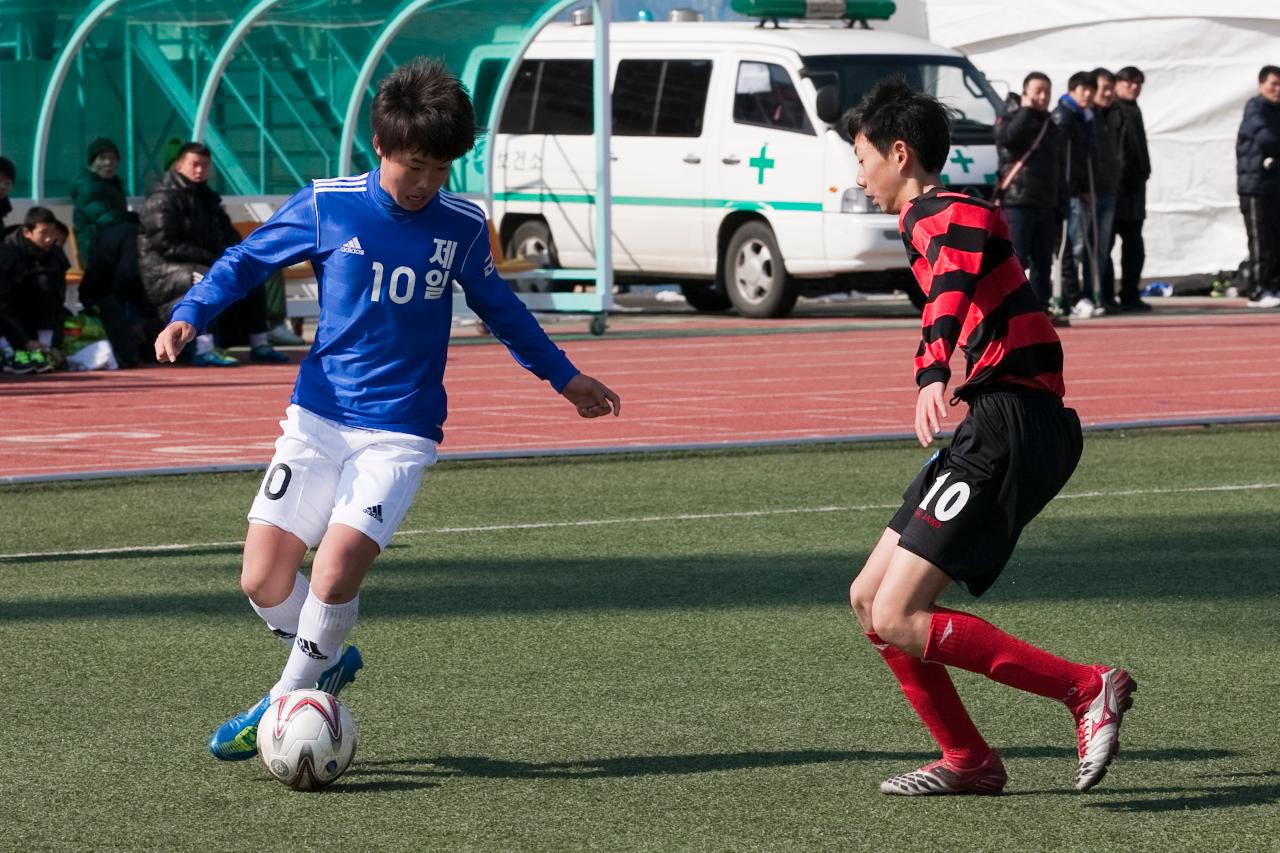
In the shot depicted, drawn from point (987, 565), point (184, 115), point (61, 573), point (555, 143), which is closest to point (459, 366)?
point (184, 115)

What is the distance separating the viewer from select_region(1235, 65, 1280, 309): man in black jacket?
21.3 m

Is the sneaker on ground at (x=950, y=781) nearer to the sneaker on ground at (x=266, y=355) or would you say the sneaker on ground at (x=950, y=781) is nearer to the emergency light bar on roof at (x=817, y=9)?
the sneaker on ground at (x=266, y=355)

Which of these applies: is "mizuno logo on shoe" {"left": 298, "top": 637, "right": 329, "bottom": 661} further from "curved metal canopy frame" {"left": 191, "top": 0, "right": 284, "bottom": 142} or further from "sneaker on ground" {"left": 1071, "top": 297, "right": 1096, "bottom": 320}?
"sneaker on ground" {"left": 1071, "top": 297, "right": 1096, "bottom": 320}

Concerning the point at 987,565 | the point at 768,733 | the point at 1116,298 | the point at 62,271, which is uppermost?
the point at 987,565

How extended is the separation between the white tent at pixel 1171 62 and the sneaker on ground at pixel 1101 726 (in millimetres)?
20263

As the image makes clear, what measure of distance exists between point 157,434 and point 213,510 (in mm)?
2699

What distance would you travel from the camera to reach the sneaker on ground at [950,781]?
498cm

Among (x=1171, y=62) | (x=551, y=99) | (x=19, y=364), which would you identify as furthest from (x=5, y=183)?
(x=1171, y=62)

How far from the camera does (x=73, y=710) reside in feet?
19.4

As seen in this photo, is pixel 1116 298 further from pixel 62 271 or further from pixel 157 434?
pixel 157 434

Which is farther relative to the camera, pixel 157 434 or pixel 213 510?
pixel 157 434

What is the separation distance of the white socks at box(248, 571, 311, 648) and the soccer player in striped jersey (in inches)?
53.4

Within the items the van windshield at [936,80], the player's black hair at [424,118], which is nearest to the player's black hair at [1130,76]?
the van windshield at [936,80]

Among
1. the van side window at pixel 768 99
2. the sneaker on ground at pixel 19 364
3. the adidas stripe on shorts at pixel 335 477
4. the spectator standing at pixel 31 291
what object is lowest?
the sneaker on ground at pixel 19 364
